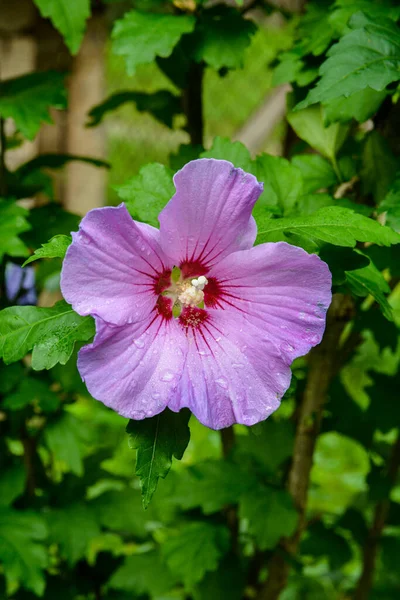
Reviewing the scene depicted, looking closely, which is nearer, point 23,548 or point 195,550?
point 23,548

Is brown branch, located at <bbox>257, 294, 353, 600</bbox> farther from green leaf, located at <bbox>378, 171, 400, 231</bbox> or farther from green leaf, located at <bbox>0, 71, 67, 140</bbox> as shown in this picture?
green leaf, located at <bbox>0, 71, 67, 140</bbox>

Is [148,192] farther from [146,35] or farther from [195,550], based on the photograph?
[195,550]

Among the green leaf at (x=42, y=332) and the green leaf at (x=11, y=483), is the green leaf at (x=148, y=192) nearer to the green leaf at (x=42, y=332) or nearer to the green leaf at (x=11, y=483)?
the green leaf at (x=42, y=332)

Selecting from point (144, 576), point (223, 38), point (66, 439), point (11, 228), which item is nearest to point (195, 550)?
Answer: point (144, 576)

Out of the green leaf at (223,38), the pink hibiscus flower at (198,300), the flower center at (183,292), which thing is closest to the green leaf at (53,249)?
the pink hibiscus flower at (198,300)

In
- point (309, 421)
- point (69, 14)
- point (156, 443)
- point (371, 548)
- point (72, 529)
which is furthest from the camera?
point (371, 548)

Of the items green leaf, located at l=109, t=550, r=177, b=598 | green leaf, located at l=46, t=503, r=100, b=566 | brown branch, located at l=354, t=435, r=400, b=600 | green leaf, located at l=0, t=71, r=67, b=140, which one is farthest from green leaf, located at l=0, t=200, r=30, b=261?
brown branch, located at l=354, t=435, r=400, b=600

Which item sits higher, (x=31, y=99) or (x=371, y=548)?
(x=31, y=99)
